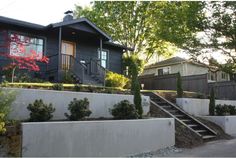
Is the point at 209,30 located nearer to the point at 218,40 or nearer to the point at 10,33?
the point at 218,40

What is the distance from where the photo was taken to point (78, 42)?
20406mm

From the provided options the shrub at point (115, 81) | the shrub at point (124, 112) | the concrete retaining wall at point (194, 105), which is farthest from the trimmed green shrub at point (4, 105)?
the shrub at point (115, 81)

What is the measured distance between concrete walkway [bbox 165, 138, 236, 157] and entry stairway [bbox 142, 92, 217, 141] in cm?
79

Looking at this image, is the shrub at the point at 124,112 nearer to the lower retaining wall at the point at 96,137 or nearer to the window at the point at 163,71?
the lower retaining wall at the point at 96,137

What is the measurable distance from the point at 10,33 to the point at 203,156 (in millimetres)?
11797

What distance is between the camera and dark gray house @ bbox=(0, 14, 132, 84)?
17.4 meters

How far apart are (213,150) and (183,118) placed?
12.0 feet

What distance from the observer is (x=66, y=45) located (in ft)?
64.9

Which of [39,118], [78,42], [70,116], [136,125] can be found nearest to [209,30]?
[78,42]

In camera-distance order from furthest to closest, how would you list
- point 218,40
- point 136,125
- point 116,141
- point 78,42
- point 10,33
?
point 78,42 → point 218,40 → point 10,33 → point 136,125 → point 116,141

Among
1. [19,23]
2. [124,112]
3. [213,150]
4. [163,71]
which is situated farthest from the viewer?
[163,71]

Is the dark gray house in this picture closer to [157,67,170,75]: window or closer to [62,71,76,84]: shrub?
[62,71,76,84]: shrub

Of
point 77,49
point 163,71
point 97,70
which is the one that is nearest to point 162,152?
point 97,70

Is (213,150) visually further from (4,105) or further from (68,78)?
(68,78)
